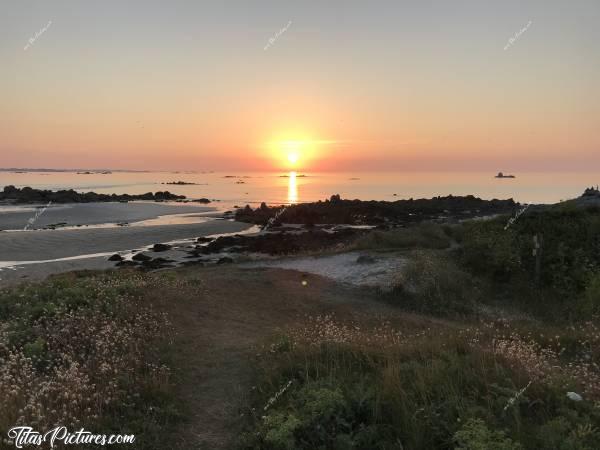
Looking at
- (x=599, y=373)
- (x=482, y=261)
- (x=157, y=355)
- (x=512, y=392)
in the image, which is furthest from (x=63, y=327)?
(x=482, y=261)

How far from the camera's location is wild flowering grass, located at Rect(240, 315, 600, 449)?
6.07 m

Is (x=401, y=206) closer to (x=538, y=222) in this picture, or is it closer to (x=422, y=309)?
(x=538, y=222)

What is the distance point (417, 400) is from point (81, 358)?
6.38m

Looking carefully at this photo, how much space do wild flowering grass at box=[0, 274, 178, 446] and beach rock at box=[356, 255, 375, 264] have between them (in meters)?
11.8

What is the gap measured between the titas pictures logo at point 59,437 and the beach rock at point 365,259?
16.7 metres

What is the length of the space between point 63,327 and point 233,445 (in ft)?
19.0

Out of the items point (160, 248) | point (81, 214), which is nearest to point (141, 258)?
point (160, 248)

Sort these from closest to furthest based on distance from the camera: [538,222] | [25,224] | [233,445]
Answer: [233,445]
[538,222]
[25,224]

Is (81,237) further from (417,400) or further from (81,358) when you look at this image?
(417,400)

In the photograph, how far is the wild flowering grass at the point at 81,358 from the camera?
21.8ft

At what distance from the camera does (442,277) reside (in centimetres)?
1822

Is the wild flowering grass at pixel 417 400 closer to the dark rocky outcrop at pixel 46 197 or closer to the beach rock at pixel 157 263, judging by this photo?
the beach rock at pixel 157 263

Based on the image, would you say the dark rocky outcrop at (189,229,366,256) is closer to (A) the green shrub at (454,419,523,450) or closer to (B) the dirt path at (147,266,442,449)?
(B) the dirt path at (147,266,442,449)

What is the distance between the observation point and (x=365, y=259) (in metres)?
22.3
